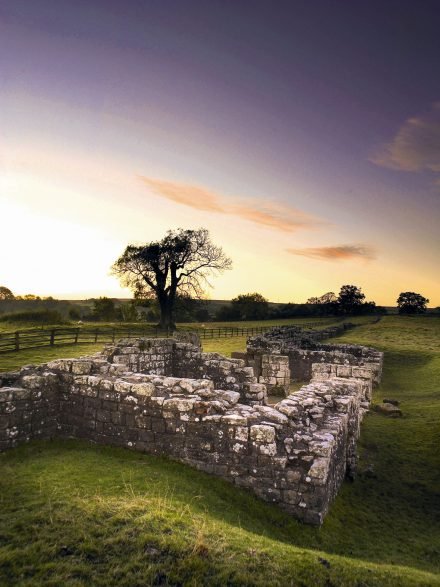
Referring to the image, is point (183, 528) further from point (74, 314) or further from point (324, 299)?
point (324, 299)

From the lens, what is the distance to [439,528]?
26.9 feet

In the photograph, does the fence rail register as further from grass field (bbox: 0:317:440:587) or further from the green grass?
grass field (bbox: 0:317:440:587)

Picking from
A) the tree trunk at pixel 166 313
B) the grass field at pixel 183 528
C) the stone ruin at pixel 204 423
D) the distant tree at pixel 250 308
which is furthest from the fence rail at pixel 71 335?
the distant tree at pixel 250 308

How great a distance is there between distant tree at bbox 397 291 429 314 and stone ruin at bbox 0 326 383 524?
11358 centimetres

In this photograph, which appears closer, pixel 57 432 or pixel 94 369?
pixel 57 432

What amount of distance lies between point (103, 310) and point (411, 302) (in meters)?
91.8

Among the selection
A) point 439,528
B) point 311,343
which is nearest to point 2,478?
point 439,528

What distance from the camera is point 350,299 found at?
10719 centimetres

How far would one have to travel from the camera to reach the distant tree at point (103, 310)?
213 ft

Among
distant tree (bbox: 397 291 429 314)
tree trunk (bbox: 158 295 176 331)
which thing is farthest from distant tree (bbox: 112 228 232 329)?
distant tree (bbox: 397 291 429 314)

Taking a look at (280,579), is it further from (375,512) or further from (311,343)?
(311,343)

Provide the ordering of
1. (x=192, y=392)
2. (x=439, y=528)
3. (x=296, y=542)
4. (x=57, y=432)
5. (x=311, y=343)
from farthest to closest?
(x=311, y=343), (x=57, y=432), (x=192, y=392), (x=439, y=528), (x=296, y=542)

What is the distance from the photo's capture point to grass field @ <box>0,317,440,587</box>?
14.6 feet

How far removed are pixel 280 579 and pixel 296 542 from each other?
7.07 ft
